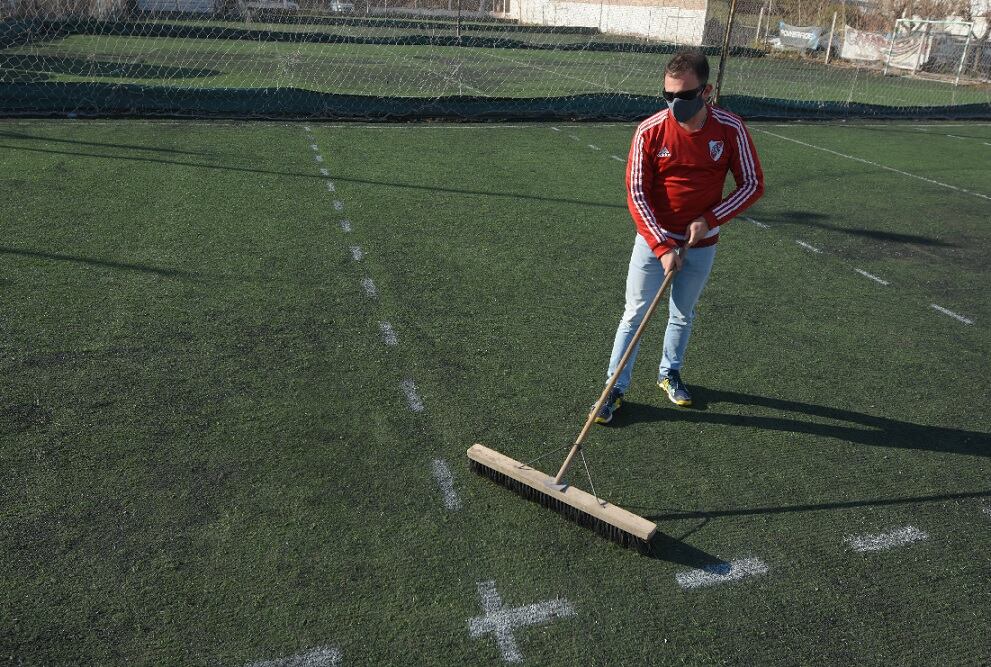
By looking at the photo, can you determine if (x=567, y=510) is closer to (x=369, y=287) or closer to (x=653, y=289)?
(x=653, y=289)

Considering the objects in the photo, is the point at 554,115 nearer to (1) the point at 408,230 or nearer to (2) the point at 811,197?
(2) the point at 811,197

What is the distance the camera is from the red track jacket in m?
3.84

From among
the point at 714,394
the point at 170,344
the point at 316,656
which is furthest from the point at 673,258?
the point at 170,344

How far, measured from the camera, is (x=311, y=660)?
2.71m

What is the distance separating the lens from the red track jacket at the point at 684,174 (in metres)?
3.84

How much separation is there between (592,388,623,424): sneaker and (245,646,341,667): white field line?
78.9 inches

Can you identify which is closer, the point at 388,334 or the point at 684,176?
the point at 684,176

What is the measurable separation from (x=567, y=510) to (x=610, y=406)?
996 millimetres

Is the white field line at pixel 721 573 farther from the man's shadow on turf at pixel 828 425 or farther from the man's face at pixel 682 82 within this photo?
the man's face at pixel 682 82

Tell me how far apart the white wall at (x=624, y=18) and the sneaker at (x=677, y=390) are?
3311 cm

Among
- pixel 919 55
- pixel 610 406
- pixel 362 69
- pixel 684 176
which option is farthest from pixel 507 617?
pixel 919 55

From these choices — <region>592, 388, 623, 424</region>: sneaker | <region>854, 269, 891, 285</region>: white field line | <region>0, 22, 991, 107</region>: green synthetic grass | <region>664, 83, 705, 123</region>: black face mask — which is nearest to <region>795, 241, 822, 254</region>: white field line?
<region>854, 269, 891, 285</region>: white field line

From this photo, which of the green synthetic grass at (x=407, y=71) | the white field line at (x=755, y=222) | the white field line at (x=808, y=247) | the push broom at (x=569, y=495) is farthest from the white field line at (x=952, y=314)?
the green synthetic grass at (x=407, y=71)

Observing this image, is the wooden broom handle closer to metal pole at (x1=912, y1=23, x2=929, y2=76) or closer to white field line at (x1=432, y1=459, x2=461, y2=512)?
white field line at (x1=432, y1=459, x2=461, y2=512)
